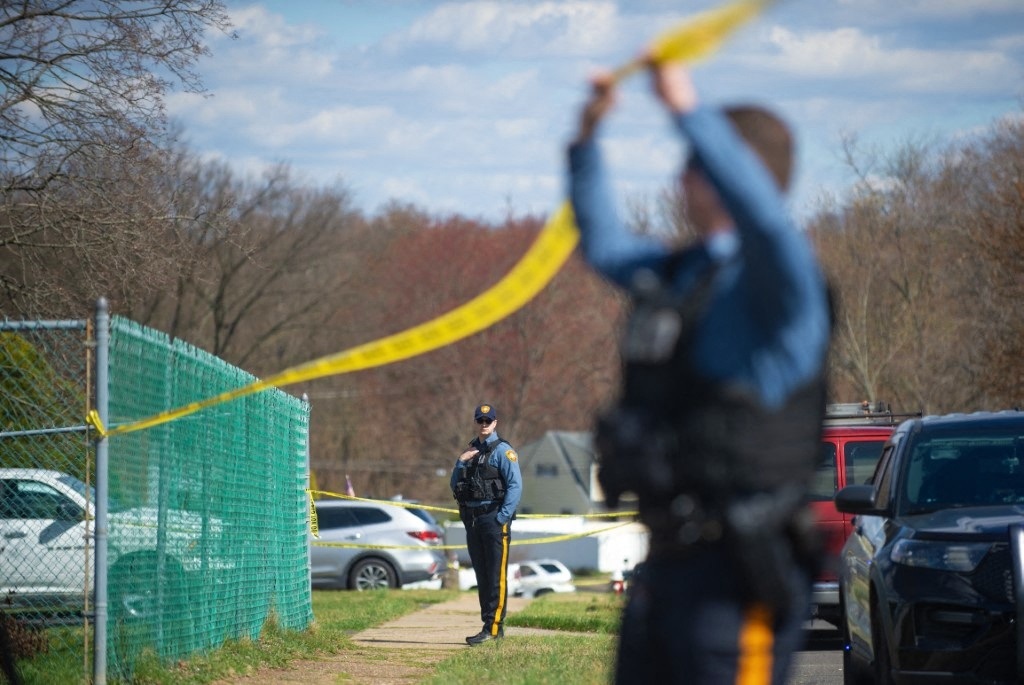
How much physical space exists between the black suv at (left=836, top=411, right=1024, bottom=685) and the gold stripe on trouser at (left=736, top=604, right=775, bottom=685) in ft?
12.7

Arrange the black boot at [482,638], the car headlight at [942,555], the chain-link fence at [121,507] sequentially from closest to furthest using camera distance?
the car headlight at [942,555], the chain-link fence at [121,507], the black boot at [482,638]

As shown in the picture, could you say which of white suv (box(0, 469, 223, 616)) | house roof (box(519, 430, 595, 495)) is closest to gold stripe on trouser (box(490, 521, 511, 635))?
white suv (box(0, 469, 223, 616))

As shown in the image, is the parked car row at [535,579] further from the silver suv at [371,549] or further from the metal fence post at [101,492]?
the metal fence post at [101,492]

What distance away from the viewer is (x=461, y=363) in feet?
188

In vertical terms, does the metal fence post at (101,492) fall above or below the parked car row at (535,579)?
above

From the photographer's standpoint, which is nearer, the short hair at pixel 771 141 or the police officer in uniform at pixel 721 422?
the police officer in uniform at pixel 721 422

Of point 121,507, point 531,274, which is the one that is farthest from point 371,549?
point 531,274

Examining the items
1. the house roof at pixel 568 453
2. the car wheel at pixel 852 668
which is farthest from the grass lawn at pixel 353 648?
the house roof at pixel 568 453

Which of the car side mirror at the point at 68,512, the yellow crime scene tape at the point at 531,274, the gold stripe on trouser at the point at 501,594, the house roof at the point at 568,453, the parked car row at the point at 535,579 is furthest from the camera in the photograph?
the house roof at the point at 568,453

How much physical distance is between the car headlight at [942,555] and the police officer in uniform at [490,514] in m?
5.33

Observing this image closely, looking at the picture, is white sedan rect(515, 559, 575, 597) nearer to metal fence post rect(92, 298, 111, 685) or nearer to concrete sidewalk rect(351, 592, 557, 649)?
concrete sidewalk rect(351, 592, 557, 649)

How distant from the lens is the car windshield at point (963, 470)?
766 cm

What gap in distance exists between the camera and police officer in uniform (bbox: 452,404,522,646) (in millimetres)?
11945

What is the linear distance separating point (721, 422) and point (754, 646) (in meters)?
0.52
